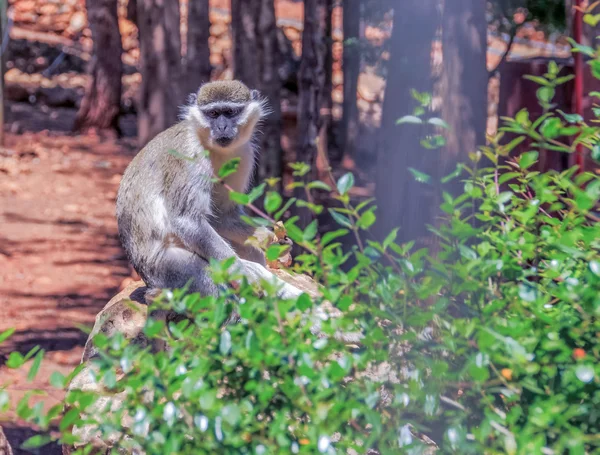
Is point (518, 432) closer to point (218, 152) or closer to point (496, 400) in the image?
point (496, 400)

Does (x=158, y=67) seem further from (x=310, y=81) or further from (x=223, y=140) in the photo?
(x=223, y=140)

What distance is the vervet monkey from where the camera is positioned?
212 inches

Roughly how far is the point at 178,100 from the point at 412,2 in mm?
Result: 2843

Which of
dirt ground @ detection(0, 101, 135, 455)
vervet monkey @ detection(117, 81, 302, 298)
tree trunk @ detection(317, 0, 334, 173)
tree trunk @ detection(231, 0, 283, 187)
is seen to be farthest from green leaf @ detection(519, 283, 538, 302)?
tree trunk @ detection(317, 0, 334, 173)

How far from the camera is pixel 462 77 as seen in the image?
24.2 ft

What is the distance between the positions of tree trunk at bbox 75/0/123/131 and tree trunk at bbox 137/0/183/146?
7.67 m

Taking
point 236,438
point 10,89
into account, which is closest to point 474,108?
point 236,438

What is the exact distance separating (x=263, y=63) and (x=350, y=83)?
27.1ft

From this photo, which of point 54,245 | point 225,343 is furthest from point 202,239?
point 54,245

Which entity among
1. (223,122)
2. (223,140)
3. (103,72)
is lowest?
(103,72)

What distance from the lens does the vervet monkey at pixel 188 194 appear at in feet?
17.7

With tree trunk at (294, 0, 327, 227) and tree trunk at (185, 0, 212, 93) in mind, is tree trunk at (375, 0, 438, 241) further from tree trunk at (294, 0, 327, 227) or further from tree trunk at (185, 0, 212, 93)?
tree trunk at (185, 0, 212, 93)

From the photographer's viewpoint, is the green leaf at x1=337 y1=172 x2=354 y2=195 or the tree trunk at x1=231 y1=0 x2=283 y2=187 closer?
the green leaf at x1=337 y1=172 x2=354 y2=195

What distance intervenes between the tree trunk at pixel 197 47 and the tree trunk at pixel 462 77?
3.06 metres
